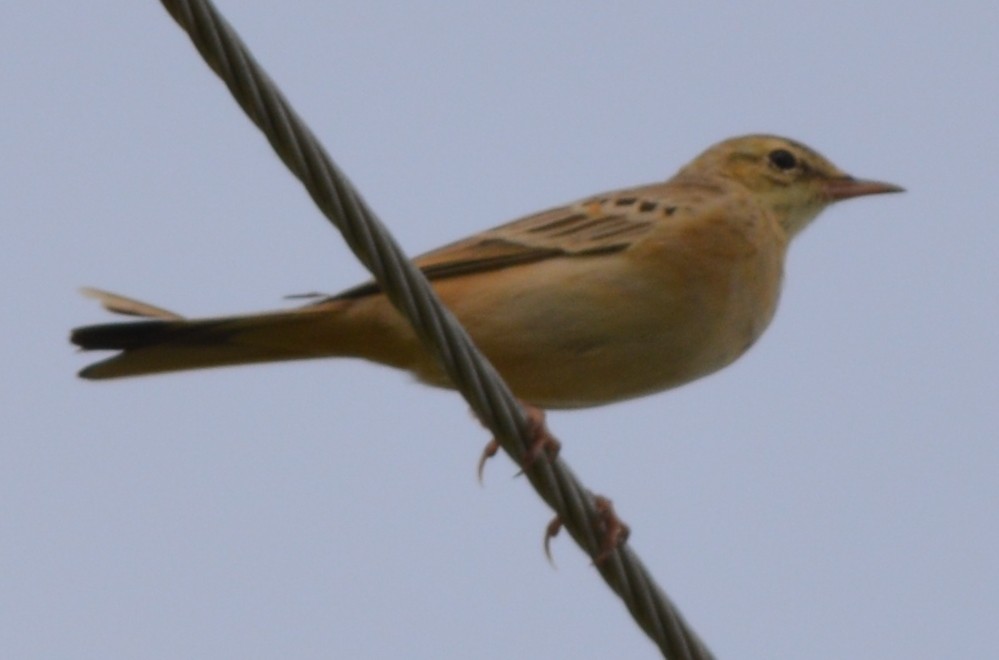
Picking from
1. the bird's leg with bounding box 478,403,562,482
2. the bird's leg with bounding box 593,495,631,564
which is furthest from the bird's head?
the bird's leg with bounding box 478,403,562,482

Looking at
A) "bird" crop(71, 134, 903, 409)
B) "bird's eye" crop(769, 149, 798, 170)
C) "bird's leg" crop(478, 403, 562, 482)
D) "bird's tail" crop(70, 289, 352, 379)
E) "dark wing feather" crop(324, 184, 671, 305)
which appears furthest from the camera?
"bird's eye" crop(769, 149, 798, 170)

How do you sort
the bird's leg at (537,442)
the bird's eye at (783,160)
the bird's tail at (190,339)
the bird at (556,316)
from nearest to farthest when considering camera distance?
the bird's leg at (537,442)
the bird's tail at (190,339)
the bird at (556,316)
the bird's eye at (783,160)

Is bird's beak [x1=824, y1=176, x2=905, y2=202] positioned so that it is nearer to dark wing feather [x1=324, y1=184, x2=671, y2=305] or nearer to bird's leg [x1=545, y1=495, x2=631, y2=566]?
dark wing feather [x1=324, y1=184, x2=671, y2=305]

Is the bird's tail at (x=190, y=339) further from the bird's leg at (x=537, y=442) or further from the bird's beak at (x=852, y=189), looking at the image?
the bird's beak at (x=852, y=189)

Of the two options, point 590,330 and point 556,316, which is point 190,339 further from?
point 590,330

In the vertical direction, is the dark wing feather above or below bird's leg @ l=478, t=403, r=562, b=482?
above

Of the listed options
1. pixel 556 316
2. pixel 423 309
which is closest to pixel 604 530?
pixel 423 309

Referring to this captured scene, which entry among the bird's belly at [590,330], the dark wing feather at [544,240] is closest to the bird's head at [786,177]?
the dark wing feather at [544,240]
